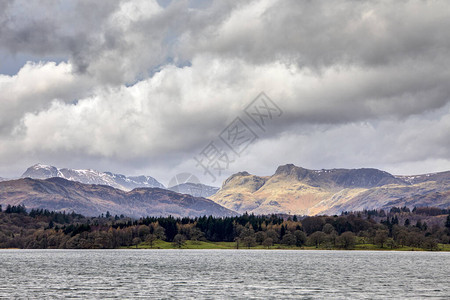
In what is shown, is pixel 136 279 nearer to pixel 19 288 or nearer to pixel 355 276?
pixel 19 288

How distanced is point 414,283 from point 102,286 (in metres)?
74.9

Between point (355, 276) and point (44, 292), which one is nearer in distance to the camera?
point (44, 292)

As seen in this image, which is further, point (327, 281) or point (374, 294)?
point (327, 281)

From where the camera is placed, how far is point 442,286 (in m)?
114

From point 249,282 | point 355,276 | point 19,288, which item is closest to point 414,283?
point 355,276

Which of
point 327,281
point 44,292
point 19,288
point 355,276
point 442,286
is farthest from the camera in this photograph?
point 355,276

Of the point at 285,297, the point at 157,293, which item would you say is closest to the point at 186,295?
the point at 157,293

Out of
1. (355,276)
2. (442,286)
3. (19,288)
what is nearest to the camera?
(19,288)

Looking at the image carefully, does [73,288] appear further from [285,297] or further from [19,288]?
[285,297]

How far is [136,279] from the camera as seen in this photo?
128m

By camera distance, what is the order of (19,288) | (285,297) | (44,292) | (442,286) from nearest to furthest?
(285,297) → (44,292) → (19,288) → (442,286)

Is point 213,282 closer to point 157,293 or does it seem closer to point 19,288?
point 157,293

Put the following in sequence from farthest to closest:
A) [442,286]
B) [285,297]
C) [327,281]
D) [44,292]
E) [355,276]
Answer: [355,276]
[327,281]
[442,286]
[44,292]
[285,297]

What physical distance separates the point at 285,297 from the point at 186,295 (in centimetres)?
1902
